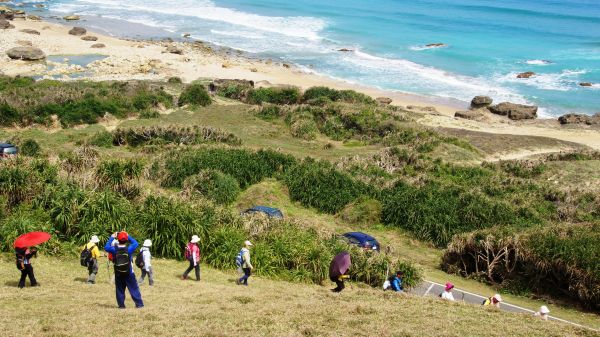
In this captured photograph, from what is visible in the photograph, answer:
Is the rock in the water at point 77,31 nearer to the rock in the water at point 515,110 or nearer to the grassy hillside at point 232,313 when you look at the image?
the rock in the water at point 515,110

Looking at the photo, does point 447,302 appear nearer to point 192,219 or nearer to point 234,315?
point 234,315

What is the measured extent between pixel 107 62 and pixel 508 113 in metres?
41.8

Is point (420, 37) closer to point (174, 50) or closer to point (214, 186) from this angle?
point (174, 50)

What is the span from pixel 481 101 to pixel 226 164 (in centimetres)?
3290

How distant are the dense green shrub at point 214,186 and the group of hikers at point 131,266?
8.94 metres

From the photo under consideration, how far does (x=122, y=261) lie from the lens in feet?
40.2

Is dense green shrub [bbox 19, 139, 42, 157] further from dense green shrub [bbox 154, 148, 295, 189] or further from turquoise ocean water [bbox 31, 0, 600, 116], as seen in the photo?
turquoise ocean water [bbox 31, 0, 600, 116]

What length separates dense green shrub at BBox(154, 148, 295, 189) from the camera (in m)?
27.9

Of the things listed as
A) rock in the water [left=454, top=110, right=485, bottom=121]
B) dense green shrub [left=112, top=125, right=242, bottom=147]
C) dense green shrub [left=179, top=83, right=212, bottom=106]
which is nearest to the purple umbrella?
dense green shrub [left=112, top=125, right=242, bottom=147]

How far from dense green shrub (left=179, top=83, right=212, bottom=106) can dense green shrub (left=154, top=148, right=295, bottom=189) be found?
51.5 feet

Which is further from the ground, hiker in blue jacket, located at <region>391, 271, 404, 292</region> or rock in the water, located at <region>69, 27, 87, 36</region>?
rock in the water, located at <region>69, 27, 87, 36</region>

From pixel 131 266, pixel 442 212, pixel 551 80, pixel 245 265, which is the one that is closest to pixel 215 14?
pixel 551 80

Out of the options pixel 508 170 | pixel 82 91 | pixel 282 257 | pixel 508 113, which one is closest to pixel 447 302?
pixel 282 257

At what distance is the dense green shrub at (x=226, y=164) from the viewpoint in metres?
27.9
